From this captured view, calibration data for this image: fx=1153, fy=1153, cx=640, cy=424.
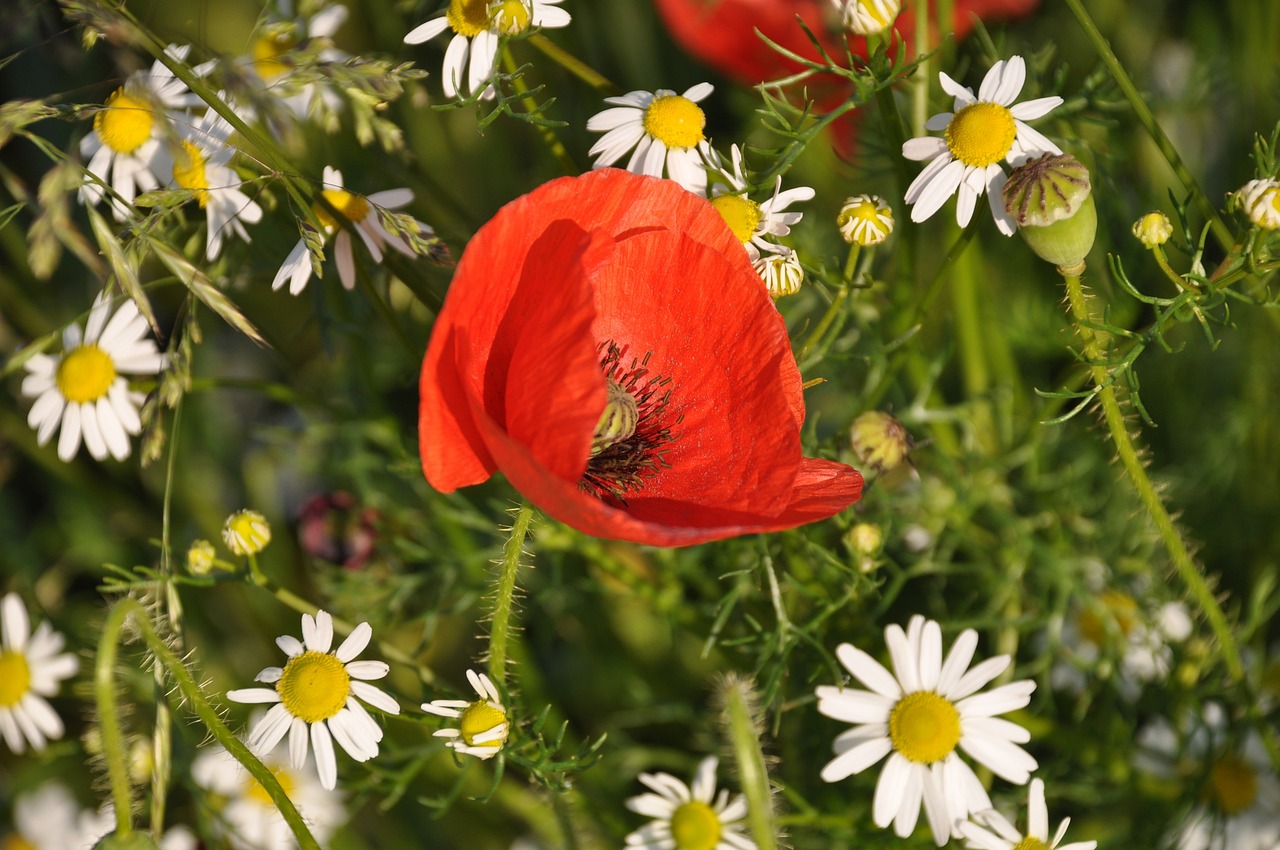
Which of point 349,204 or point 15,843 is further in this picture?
point 15,843

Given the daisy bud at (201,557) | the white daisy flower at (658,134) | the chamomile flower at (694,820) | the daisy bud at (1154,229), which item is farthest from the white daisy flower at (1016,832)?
the daisy bud at (201,557)

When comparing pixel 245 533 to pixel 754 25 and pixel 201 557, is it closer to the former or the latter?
pixel 201 557

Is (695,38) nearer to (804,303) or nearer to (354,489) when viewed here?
(804,303)

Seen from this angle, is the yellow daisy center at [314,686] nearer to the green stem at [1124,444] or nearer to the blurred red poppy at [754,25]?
the green stem at [1124,444]

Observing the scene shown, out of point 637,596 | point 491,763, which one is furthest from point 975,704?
point 491,763

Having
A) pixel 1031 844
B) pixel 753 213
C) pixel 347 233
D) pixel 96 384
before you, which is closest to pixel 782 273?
pixel 753 213

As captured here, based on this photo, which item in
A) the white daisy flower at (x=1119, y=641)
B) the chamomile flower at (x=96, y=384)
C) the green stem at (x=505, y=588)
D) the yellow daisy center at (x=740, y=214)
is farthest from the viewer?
the white daisy flower at (x=1119, y=641)
